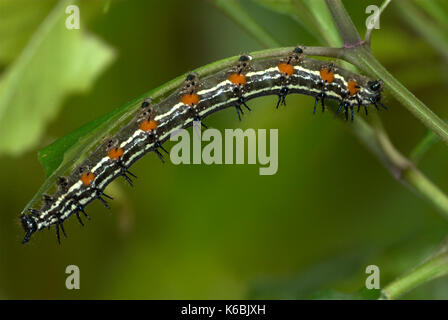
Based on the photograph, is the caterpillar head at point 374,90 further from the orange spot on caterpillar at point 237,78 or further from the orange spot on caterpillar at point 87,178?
the orange spot on caterpillar at point 87,178

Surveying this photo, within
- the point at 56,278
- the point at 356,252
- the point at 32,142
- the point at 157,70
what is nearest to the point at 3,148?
the point at 32,142

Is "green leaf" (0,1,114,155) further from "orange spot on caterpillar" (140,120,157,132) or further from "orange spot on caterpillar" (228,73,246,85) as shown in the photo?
"orange spot on caterpillar" (228,73,246,85)

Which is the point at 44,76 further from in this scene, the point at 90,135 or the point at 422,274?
the point at 422,274

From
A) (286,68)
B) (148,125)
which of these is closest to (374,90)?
(286,68)

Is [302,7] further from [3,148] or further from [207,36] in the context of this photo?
[207,36]

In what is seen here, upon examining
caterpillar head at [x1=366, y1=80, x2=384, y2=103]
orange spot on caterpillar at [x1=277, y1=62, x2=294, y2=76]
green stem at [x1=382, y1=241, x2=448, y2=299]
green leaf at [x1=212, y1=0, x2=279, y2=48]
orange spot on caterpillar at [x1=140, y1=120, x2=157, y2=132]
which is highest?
green leaf at [x1=212, y1=0, x2=279, y2=48]

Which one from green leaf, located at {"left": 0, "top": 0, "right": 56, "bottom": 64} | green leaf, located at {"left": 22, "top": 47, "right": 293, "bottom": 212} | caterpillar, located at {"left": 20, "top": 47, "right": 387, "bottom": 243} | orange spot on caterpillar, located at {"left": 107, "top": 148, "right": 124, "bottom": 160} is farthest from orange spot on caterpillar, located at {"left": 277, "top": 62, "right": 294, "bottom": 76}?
green leaf, located at {"left": 0, "top": 0, "right": 56, "bottom": 64}

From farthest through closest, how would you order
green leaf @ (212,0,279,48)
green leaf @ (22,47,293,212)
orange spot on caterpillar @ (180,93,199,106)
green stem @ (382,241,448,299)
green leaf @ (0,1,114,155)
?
green leaf @ (0,1,114,155)
orange spot on caterpillar @ (180,93,199,106)
green leaf @ (212,0,279,48)
green stem @ (382,241,448,299)
green leaf @ (22,47,293,212)
